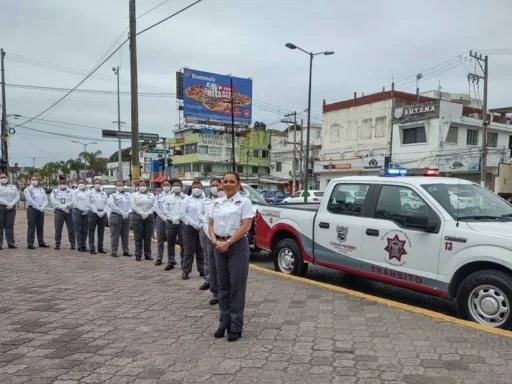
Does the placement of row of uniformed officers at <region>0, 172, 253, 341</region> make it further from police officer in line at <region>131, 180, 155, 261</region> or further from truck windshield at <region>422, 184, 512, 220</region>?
truck windshield at <region>422, 184, 512, 220</region>

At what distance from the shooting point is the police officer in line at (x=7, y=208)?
32.5ft

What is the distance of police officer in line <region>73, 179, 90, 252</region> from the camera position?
389 inches

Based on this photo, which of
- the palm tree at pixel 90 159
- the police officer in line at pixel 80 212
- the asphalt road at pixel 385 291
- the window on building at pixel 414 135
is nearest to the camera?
the asphalt road at pixel 385 291

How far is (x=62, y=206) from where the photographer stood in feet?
33.3

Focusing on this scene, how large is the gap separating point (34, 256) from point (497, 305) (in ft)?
27.4

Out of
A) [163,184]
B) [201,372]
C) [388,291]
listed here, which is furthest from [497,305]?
[163,184]

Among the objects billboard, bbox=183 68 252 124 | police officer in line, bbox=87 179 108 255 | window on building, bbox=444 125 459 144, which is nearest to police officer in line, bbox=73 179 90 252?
police officer in line, bbox=87 179 108 255

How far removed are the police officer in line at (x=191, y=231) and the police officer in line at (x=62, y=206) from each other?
4.21 m

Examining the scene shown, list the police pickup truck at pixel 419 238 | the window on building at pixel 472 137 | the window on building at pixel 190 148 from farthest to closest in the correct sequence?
the window on building at pixel 190 148 < the window on building at pixel 472 137 < the police pickup truck at pixel 419 238

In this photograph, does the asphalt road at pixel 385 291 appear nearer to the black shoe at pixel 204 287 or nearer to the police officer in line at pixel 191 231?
the police officer in line at pixel 191 231

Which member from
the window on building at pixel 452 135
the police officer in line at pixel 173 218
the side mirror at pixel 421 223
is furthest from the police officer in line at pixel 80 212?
the window on building at pixel 452 135

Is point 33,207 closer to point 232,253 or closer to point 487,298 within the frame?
point 232,253

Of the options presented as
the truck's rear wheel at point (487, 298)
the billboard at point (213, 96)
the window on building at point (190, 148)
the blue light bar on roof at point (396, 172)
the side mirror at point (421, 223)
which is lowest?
the truck's rear wheel at point (487, 298)

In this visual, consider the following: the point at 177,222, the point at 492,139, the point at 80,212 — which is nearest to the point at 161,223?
the point at 177,222
